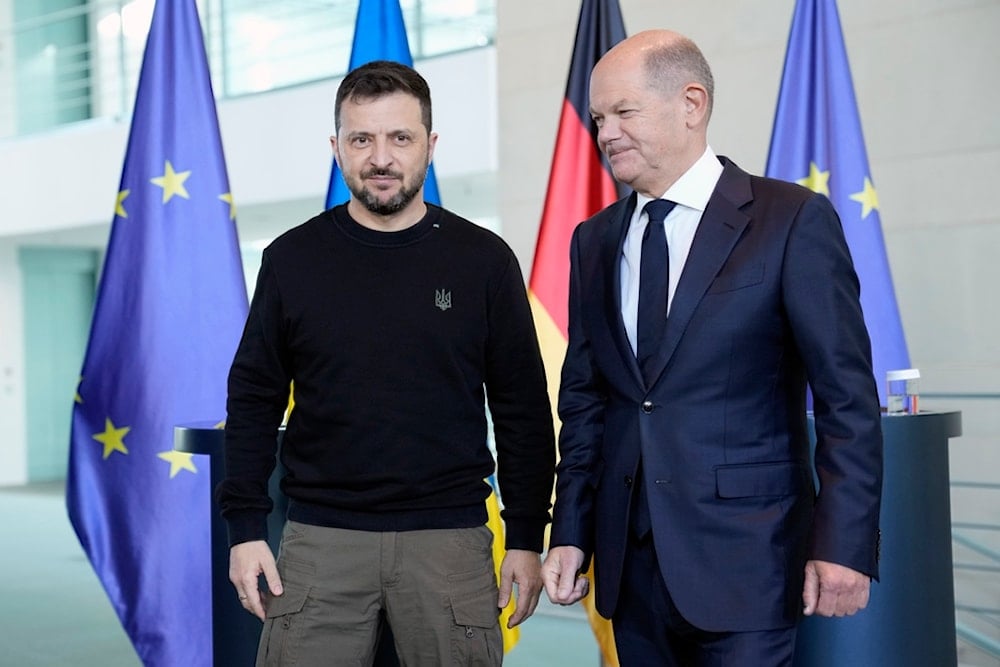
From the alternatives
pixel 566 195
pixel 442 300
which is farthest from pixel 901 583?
pixel 566 195

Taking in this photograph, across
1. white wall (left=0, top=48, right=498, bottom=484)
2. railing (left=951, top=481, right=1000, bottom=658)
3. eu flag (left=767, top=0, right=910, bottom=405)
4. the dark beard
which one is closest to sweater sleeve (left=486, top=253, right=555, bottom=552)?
the dark beard

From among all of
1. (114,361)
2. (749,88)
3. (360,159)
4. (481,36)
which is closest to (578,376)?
(360,159)

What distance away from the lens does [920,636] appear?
8.43 feet

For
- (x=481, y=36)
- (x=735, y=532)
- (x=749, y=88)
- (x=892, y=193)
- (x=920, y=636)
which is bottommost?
(x=920, y=636)

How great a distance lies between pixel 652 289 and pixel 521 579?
0.56 meters

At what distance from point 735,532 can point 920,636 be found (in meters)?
1.06

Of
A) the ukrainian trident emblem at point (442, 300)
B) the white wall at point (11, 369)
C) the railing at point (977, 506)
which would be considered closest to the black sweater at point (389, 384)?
the ukrainian trident emblem at point (442, 300)

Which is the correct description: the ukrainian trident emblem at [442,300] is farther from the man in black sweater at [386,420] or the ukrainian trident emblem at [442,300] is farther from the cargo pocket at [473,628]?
the cargo pocket at [473,628]

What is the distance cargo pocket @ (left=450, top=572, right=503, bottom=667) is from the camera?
6.47 ft

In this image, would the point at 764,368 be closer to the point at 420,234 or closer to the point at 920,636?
the point at 420,234

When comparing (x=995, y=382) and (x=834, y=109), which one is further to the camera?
(x=995, y=382)

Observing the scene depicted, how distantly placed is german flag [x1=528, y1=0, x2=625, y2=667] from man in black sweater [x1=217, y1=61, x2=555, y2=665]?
191 centimetres

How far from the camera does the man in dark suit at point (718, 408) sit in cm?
169

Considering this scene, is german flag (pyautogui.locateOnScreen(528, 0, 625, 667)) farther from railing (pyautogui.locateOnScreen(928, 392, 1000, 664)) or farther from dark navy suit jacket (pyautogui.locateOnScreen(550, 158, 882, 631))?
dark navy suit jacket (pyautogui.locateOnScreen(550, 158, 882, 631))
